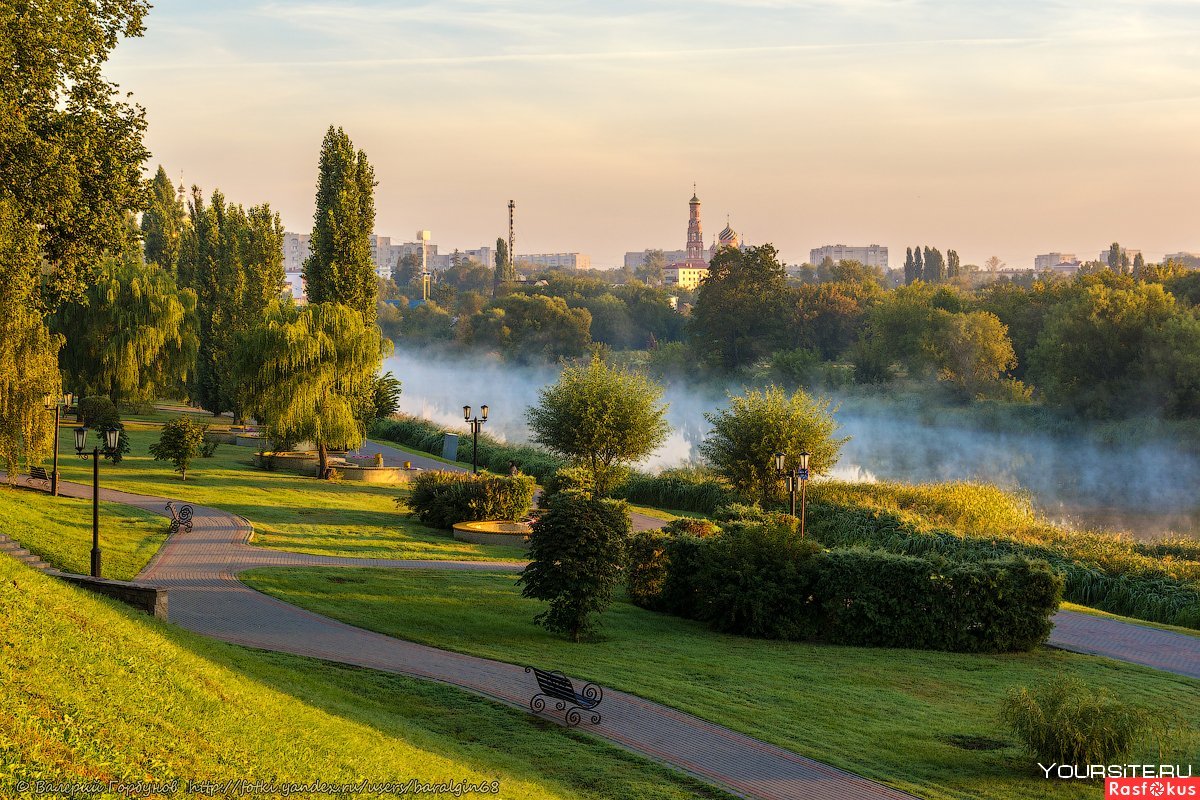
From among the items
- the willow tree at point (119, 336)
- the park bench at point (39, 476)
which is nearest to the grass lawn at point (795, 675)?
the park bench at point (39, 476)

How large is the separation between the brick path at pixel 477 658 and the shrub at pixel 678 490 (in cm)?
1497

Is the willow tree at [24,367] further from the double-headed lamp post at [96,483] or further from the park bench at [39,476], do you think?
the park bench at [39,476]

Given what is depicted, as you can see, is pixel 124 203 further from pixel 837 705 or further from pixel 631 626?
pixel 837 705

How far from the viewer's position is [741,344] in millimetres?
90750

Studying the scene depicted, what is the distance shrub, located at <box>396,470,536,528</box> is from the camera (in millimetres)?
29500

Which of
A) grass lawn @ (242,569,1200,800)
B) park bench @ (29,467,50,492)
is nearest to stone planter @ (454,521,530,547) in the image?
grass lawn @ (242,569,1200,800)

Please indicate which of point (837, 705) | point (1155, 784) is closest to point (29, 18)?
point (837, 705)

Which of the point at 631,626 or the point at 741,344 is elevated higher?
the point at 741,344

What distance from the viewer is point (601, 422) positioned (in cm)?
3631

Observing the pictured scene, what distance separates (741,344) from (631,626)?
72198 millimetres

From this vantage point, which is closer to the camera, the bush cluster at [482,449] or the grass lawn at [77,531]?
the grass lawn at [77,531]

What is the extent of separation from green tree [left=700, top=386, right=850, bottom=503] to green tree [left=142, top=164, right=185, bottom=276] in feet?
137


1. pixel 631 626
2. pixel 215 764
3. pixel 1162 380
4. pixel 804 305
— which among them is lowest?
pixel 631 626

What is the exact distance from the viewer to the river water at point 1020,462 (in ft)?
150
